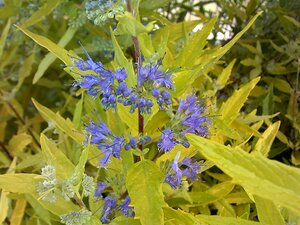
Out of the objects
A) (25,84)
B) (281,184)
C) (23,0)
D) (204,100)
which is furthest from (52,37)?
(281,184)

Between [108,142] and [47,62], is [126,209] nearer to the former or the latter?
[108,142]

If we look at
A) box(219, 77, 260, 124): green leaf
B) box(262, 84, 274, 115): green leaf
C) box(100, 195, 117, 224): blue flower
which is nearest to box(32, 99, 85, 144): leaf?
box(100, 195, 117, 224): blue flower

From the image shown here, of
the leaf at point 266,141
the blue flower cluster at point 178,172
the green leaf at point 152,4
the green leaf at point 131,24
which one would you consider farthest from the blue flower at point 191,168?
the green leaf at point 152,4

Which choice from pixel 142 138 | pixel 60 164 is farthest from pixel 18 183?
pixel 142 138

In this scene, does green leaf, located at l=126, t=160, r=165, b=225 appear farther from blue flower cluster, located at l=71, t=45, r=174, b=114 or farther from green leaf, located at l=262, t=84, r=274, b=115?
green leaf, located at l=262, t=84, r=274, b=115

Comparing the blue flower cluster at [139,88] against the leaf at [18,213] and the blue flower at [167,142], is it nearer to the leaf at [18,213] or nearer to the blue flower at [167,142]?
the blue flower at [167,142]

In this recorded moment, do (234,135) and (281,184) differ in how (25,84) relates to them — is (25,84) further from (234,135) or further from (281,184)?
(281,184)
